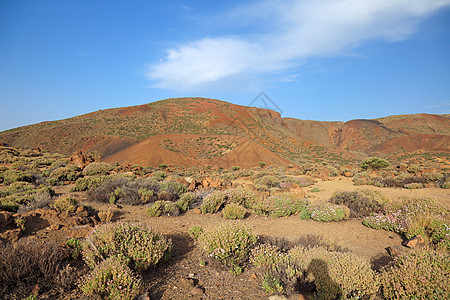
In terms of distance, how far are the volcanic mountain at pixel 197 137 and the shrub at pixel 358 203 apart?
23830 mm

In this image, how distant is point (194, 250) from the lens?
18.9ft

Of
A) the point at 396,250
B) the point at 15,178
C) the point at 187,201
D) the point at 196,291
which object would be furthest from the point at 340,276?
the point at 15,178

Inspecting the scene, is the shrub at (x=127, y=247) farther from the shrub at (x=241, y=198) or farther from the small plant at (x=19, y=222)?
the shrub at (x=241, y=198)

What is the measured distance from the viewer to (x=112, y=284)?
347 centimetres

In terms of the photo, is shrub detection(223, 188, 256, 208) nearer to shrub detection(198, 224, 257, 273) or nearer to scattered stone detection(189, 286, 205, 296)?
shrub detection(198, 224, 257, 273)

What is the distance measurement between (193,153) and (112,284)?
3576 cm

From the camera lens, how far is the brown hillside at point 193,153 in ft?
107

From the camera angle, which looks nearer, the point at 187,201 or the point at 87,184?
the point at 187,201

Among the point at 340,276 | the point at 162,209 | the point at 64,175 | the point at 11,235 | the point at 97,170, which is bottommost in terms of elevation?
the point at 162,209

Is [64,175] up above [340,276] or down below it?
above

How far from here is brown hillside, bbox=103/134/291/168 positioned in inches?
1282

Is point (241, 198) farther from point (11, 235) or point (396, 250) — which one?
point (11, 235)

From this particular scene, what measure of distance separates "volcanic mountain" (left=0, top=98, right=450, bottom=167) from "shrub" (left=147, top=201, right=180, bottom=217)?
22.4m

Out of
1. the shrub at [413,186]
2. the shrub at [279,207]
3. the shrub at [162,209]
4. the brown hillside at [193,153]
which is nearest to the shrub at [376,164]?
the shrub at [413,186]
